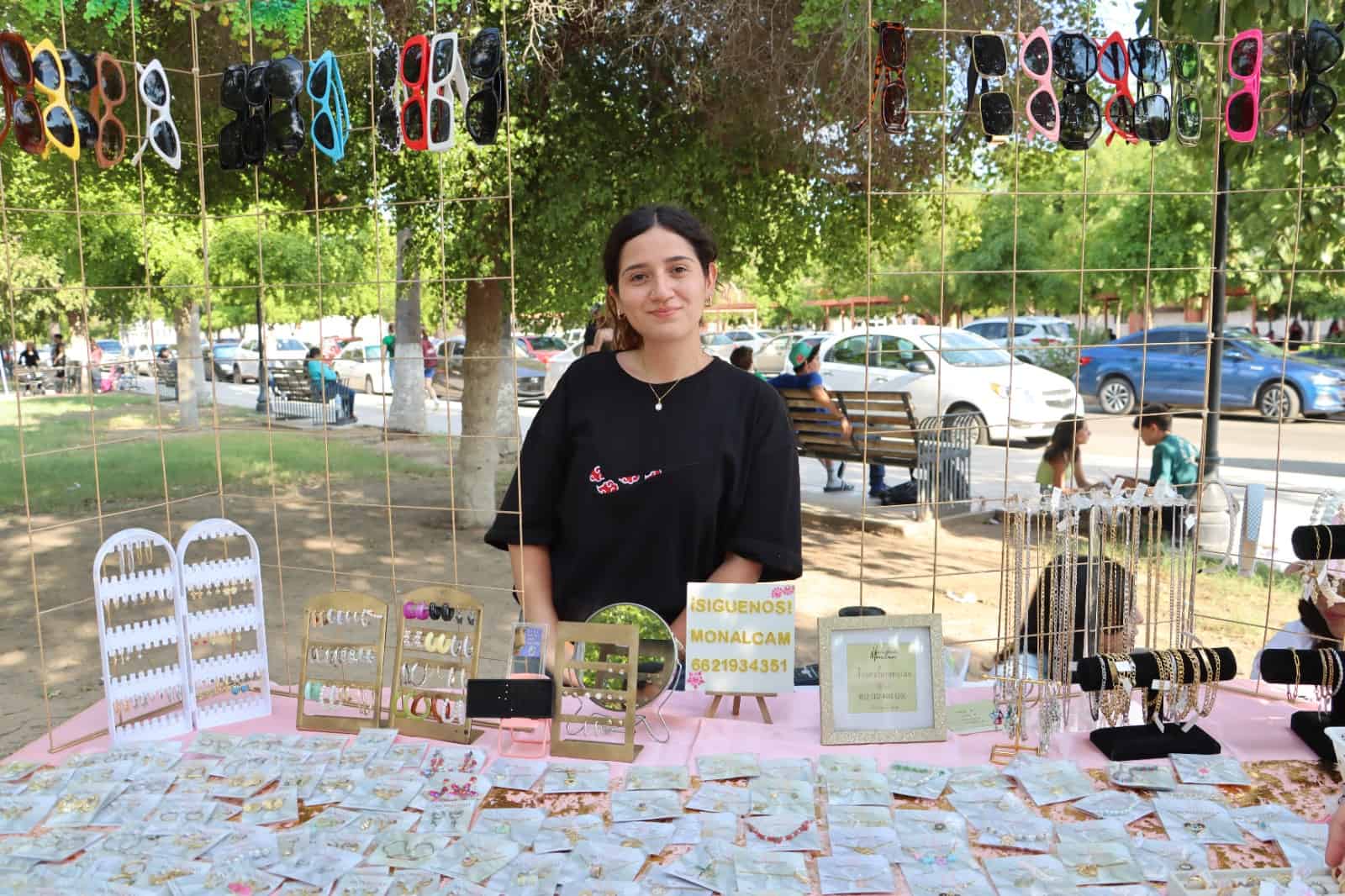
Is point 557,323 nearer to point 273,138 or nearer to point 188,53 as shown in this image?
point 188,53

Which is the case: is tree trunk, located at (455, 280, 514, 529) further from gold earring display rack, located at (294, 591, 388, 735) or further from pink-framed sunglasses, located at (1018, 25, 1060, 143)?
pink-framed sunglasses, located at (1018, 25, 1060, 143)

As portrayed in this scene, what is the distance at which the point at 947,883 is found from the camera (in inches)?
59.0

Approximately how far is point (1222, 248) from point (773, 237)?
2.57m

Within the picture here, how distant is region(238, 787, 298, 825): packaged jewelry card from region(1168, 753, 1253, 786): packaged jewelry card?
5.08 feet

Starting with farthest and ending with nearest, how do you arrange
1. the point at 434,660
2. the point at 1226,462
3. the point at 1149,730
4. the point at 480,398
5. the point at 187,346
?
the point at 187,346 < the point at 1226,462 < the point at 480,398 < the point at 434,660 < the point at 1149,730

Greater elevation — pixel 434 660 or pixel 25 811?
pixel 434 660

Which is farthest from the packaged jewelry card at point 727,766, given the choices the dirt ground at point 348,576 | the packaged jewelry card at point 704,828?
the dirt ground at point 348,576

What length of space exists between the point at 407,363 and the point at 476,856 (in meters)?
7.49

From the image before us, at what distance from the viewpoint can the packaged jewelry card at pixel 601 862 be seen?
1526 mm

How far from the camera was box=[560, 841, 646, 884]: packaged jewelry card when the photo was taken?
60.1 inches

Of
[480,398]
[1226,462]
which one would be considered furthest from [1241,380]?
[480,398]

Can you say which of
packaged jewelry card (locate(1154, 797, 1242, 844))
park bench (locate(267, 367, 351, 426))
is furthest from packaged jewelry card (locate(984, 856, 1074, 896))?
park bench (locate(267, 367, 351, 426))

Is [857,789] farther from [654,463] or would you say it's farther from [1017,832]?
[654,463]

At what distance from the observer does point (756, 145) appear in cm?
589
